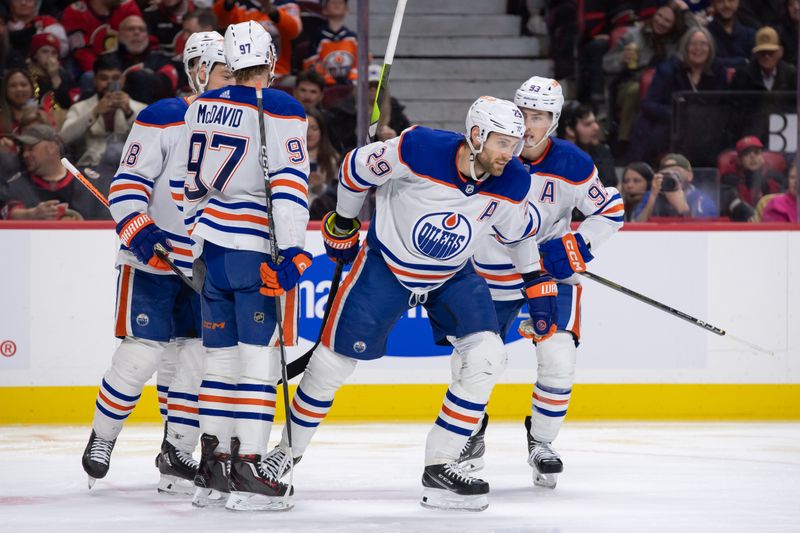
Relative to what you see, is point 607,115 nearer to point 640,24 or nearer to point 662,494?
point 640,24

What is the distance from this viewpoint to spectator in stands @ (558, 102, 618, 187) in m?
6.45

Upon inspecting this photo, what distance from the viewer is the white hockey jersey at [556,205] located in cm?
423

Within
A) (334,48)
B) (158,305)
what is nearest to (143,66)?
(334,48)

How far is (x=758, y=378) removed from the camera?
19.2 ft

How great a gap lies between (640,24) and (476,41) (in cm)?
95

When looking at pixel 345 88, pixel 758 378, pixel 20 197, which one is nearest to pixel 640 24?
pixel 345 88

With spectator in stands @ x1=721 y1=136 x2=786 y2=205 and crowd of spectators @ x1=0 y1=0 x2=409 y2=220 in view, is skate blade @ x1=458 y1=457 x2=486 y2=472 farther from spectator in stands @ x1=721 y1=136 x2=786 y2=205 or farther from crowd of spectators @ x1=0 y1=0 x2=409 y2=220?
spectator in stands @ x1=721 y1=136 x2=786 y2=205

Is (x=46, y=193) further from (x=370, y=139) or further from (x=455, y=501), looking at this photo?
(x=455, y=501)

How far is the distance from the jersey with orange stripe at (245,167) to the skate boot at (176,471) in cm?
77

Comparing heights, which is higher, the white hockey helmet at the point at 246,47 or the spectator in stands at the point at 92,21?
the white hockey helmet at the point at 246,47

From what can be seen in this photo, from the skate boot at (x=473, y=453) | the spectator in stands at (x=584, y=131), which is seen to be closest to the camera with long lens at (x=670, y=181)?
the spectator in stands at (x=584, y=131)

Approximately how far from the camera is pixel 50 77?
251 inches

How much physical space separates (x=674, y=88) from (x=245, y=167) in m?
3.79

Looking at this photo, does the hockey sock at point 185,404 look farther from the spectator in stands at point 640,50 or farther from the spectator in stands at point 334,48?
the spectator in stands at point 640,50
